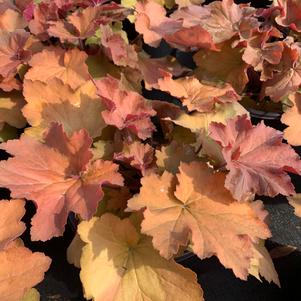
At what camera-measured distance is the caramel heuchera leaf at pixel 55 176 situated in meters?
0.88

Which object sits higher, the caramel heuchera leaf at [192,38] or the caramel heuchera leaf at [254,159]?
the caramel heuchera leaf at [192,38]

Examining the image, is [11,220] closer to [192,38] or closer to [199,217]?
[199,217]

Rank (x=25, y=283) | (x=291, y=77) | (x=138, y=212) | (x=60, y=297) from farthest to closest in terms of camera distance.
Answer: (x=291, y=77), (x=60, y=297), (x=138, y=212), (x=25, y=283)

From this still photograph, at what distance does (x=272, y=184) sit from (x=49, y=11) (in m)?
0.76

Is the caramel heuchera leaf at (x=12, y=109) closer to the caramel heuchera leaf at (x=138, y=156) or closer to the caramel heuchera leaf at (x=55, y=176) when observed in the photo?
the caramel heuchera leaf at (x=55, y=176)

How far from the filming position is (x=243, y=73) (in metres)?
1.24

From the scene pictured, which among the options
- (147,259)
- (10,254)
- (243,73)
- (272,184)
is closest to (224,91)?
(243,73)

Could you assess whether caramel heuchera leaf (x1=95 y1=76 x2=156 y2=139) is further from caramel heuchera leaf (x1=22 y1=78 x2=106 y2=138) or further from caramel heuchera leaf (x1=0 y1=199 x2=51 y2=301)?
caramel heuchera leaf (x1=0 y1=199 x2=51 y2=301)

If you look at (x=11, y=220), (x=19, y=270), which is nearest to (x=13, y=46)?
(x=11, y=220)

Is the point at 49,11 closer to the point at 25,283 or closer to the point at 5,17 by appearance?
the point at 5,17

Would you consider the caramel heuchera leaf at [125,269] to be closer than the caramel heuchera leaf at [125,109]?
Yes

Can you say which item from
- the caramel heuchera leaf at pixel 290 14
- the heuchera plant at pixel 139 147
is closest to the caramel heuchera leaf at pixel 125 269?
the heuchera plant at pixel 139 147

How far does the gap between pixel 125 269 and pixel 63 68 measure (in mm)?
556

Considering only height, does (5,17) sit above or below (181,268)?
above
